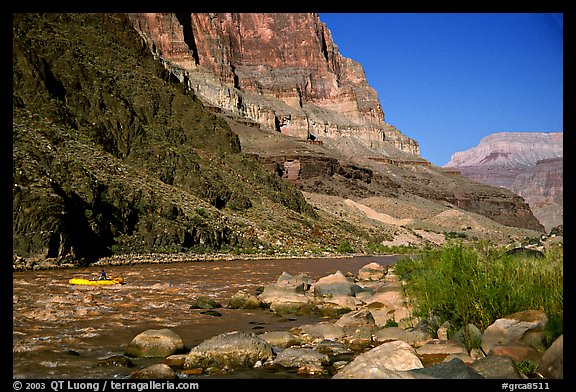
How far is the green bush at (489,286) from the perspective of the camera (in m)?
8.57

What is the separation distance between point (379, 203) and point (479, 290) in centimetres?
10292

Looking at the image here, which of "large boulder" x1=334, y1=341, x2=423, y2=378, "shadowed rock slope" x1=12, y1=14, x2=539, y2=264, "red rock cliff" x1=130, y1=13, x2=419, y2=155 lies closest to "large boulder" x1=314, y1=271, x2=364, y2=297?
"large boulder" x1=334, y1=341, x2=423, y2=378

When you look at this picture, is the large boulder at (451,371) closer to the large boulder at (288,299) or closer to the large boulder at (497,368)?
the large boulder at (497,368)

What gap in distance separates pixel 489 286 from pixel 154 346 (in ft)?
19.5

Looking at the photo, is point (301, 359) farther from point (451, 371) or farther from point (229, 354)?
point (451, 371)

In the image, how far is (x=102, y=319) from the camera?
41.4 ft

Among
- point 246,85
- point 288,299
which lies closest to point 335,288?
point 288,299

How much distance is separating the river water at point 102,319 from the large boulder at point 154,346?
0.26m

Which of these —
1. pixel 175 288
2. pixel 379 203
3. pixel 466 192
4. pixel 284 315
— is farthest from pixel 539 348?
pixel 466 192

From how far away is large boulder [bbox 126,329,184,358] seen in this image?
8.91 metres

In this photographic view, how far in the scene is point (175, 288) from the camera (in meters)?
19.6

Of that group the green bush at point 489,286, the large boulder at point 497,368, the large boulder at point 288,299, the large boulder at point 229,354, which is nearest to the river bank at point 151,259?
the large boulder at point 288,299

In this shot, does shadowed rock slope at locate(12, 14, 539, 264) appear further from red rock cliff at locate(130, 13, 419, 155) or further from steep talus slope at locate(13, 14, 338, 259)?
red rock cliff at locate(130, 13, 419, 155)

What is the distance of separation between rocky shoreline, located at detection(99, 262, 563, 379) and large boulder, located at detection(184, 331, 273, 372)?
16mm
